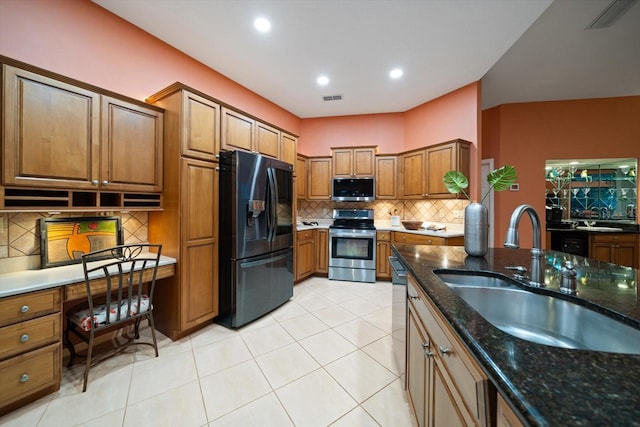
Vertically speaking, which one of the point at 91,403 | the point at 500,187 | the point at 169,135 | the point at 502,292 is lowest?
the point at 91,403

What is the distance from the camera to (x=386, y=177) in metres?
4.20

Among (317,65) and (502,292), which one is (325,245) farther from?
(502,292)

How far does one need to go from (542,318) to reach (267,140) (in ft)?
9.85

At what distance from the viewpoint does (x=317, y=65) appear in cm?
304

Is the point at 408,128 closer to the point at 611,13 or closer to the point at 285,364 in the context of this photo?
the point at 611,13

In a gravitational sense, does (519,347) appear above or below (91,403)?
above

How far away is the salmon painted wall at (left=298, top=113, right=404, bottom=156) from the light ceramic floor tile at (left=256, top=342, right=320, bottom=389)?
3.63 meters

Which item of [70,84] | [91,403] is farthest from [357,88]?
[91,403]

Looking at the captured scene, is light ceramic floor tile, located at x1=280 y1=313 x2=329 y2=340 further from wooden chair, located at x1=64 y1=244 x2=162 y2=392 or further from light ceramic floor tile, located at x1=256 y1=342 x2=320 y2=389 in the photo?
wooden chair, located at x1=64 y1=244 x2=162 y2=392

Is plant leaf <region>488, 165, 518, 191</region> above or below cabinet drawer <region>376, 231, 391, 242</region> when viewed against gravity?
above

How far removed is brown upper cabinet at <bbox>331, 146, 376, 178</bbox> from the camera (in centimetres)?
421

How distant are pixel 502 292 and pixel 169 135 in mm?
2838

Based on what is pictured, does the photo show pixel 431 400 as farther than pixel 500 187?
No

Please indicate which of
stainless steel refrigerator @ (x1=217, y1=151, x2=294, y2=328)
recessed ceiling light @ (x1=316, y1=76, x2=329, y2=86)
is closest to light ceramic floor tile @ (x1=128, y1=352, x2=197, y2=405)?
stainless steel refrigerator @ (x1=217, y1=151, x2=294, y2=328)
